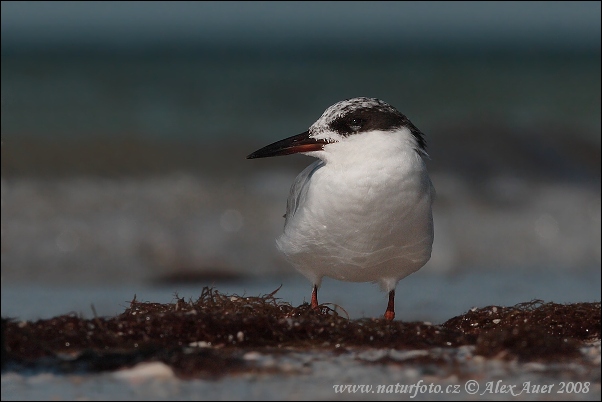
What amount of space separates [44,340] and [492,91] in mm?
16105

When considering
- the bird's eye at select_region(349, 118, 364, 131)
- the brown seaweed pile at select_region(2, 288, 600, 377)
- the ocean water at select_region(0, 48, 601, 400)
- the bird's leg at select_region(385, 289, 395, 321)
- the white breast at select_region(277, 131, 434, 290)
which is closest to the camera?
the brown seaweed pile at select_region(2, 288, 600, 377)

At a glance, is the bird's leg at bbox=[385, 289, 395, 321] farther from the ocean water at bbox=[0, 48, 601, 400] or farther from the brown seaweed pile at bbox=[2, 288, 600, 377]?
the brown seaweed pile at bbox=[2, 288, 600, 377]

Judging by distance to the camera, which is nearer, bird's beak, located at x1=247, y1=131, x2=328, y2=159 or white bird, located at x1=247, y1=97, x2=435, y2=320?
white bird, located at x1=247, y1=97, x2=435, y2=320

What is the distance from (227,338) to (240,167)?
30.5ft

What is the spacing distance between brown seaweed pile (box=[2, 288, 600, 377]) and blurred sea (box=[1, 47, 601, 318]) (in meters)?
3.51

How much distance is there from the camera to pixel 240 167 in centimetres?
1334

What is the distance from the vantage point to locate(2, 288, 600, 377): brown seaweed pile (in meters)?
3.64

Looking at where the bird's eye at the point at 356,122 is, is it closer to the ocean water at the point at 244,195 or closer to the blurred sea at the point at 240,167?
the ocean water at the point at 244,195

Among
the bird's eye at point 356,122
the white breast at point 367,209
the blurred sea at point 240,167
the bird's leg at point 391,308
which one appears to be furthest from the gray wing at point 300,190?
the blurred sea at point 240,167

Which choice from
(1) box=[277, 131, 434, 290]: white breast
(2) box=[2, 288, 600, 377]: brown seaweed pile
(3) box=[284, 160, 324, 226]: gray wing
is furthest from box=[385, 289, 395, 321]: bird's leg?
(2) box=[2, 288, 600, 377]: brown seaweed pile

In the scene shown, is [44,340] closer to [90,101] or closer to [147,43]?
[90,101]

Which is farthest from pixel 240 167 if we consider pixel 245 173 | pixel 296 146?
pixel 296 146

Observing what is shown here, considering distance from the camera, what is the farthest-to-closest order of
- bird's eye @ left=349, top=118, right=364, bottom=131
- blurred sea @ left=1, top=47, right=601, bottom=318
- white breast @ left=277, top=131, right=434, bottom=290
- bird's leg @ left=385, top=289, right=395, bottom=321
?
blurred sea @ left=1, top=47, right=601, bottom=318
bird's leg @ left=385, top=289, right=395, bottom=321
bird's eye @ left=349, top=118, right=364, bottom=131
white breast @ left=277, top=131, right=434, bottom=290

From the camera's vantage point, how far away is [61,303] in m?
8.00
